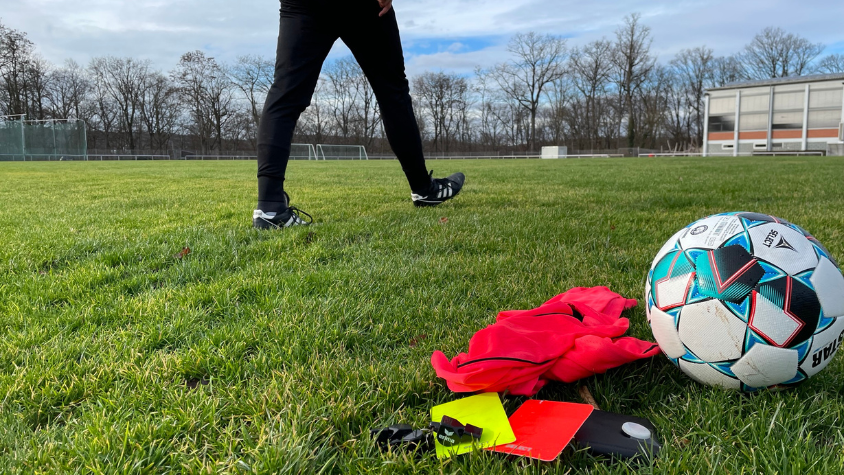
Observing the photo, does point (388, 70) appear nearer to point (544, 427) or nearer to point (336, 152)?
point (544, 427)

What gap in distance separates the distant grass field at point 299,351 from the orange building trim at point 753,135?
55.2m

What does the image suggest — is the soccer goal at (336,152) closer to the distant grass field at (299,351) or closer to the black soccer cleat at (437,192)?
the black soccer cleat at (437,192)

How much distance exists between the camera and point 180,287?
2.44 metres

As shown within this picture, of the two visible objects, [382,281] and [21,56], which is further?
[21,56]

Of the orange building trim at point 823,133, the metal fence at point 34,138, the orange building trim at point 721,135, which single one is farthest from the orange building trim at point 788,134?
the metal fence at point 34,138

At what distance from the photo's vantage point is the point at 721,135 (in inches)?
2019

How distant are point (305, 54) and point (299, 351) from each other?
97.9 inches

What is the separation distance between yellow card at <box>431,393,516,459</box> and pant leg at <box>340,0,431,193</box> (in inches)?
119

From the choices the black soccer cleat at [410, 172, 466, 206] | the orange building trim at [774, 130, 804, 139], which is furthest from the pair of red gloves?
the orange building trim at [774, 130, 804, 139]

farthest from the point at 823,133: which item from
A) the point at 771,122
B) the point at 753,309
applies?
the point at 753,309

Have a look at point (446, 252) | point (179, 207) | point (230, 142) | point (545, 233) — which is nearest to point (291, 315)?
point (446, 252)

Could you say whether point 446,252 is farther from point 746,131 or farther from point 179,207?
point 746,131

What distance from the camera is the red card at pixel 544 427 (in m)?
1.15

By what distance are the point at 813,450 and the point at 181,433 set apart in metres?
1.53
